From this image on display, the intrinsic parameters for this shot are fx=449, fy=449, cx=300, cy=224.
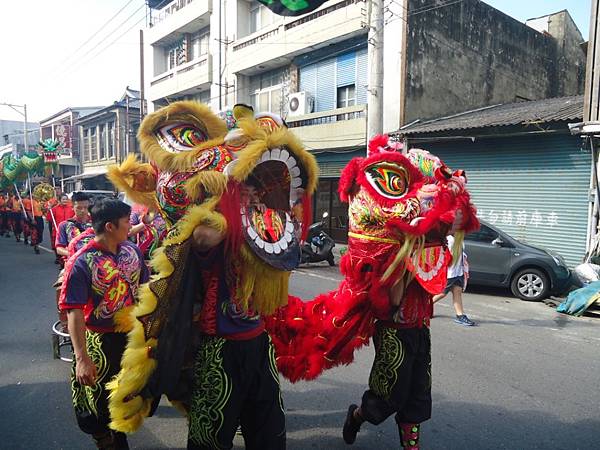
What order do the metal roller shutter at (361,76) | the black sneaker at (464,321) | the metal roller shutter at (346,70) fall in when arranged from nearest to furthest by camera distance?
the black sneaker at (464,321), the metal roller shutter at (361,76), the metal roller shutter at (346,70)

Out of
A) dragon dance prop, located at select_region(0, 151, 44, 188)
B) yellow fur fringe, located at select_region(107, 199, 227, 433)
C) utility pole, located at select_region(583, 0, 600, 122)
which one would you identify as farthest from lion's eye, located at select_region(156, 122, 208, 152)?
dragon dance prop, located at select_region(0, 151, 44, 188)

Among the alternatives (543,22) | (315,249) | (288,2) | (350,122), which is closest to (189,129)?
(288,2)

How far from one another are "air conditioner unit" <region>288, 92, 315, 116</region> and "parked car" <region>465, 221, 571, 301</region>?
8.36 metres

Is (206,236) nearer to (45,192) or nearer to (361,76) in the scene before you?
(45,192)

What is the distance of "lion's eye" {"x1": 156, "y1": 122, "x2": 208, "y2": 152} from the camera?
79.7 inches

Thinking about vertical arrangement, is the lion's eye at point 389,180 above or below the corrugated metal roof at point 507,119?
below

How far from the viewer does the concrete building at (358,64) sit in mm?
12883

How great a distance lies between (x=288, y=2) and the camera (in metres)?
2.95

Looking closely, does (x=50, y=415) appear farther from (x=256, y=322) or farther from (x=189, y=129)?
(x=189, y=129)

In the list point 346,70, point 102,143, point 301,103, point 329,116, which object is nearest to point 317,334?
point 329,116

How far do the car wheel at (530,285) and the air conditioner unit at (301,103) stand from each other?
30.5ft

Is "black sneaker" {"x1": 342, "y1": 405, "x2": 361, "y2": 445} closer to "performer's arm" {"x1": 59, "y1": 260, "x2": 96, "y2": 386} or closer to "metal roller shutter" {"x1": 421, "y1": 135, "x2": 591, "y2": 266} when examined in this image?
"performer's arm" {"x1": 59, "y1": 260, "x2": 96, "y2": 386}

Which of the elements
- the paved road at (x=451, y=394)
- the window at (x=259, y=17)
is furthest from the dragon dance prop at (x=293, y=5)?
the window at (x=259, y=17)

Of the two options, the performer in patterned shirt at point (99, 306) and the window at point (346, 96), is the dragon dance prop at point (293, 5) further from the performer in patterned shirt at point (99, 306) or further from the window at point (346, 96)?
the window at point (346, 96)
